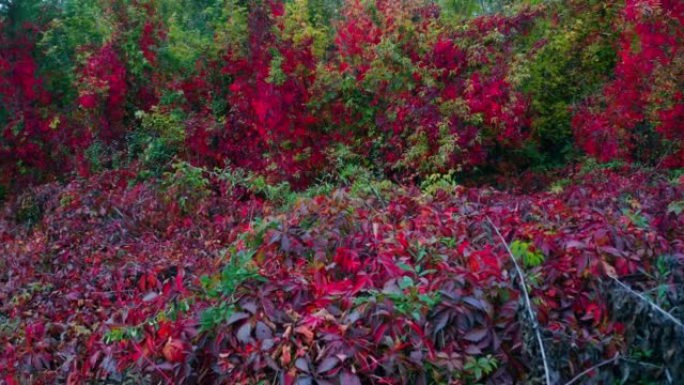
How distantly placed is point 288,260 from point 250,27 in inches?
205

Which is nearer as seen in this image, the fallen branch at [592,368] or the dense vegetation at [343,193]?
the fallen branch at [592,368]

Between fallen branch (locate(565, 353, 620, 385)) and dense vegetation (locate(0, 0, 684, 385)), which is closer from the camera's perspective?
fallen branch (locate(565, 353, 620, 385))

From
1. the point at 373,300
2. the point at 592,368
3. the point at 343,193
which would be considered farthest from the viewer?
the point at 343,193

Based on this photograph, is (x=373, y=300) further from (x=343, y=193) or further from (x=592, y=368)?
(x=343, y=193)

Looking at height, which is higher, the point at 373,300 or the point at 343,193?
the point at 373,300

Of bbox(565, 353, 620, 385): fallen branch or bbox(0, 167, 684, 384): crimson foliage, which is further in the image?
bbox(0, 167, 684, 384): crimson foliage

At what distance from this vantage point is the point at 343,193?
5.18m

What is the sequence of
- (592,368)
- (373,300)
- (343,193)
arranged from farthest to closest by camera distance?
(343,193), (373,300), (592,368)

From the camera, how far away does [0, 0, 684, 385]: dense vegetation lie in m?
3.08

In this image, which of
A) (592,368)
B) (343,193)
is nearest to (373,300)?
(592,368)

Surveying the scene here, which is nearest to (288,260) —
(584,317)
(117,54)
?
(584,317)

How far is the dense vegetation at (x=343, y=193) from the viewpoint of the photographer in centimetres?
308

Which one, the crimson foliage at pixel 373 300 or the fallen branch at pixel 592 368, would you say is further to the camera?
the crimson foliage at pixel 373 300

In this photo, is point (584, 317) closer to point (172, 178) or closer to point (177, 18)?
point (172, 178)
